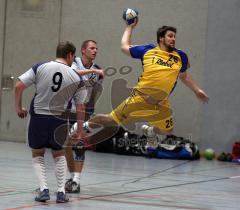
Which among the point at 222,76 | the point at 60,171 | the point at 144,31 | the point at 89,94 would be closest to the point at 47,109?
the point at 60,171

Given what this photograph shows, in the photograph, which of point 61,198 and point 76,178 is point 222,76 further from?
point 61,198

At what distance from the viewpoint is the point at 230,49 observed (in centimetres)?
1861

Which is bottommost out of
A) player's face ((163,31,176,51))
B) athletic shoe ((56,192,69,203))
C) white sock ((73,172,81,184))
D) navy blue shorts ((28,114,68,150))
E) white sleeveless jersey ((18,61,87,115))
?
athletic shoe ((56,192,69,203))

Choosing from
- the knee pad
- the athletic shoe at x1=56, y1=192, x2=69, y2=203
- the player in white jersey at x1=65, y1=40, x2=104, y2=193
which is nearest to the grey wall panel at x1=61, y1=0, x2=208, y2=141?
the player in white jersey at x1=65, y1=40, x2=104, y2=193

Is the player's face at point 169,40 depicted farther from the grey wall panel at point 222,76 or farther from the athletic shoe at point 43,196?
the grey wall panel at point 222,76

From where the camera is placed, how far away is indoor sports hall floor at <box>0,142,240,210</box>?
29.9ft

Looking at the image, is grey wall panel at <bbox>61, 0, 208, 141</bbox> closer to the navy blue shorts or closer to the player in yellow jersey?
the player in yellow jersey

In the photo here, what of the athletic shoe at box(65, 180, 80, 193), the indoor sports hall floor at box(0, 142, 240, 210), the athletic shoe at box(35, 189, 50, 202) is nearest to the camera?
the athletic shoe at box(35, 189, 50, 202)

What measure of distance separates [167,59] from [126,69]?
8717 millimetres

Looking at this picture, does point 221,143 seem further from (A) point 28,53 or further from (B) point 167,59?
(B) point 167,59

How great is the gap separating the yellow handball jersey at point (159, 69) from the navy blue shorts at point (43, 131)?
2101mm

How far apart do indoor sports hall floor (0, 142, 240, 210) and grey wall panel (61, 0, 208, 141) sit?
6.52 feet

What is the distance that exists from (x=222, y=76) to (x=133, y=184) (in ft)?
25.3

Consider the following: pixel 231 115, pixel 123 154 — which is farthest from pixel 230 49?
pixel 123 154
